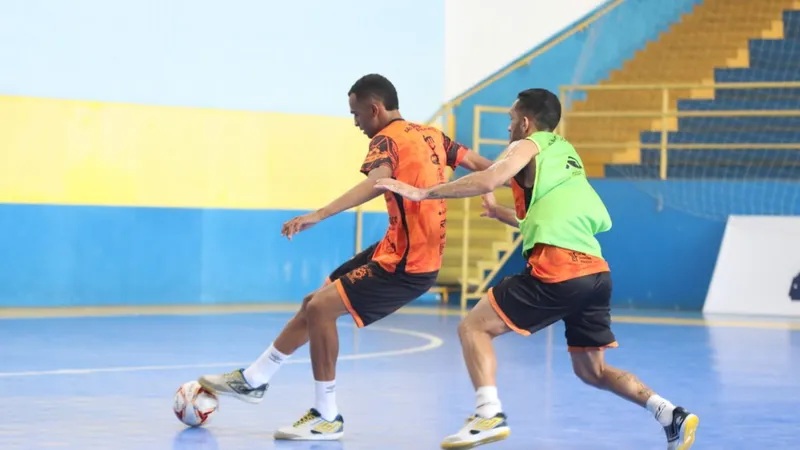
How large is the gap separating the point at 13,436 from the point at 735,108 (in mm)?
14875

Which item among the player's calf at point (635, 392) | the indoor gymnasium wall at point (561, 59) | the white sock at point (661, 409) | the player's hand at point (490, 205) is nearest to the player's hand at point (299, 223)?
the player's hand at point (490, 205)

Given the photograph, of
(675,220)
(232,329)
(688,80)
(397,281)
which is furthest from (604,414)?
(688,80)

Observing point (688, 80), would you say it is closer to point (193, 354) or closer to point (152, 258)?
point (152, 258)

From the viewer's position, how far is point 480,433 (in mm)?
6074

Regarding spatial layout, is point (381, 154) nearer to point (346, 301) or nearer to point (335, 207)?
point (335, 207)

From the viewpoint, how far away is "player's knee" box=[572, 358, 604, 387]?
6500mm

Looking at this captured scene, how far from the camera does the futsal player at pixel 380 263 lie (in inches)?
269

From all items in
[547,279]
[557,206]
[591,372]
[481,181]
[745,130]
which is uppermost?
[745,130]

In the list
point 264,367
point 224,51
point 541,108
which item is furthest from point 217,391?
point 224,51

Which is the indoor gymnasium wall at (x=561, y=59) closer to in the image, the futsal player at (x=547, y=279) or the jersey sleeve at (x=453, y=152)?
the jersey sleeve at (x=453, y=152)

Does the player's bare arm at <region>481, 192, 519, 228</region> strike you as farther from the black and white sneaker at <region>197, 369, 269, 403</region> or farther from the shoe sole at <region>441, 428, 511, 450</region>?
the black and white sneaker at <region>197, 369, 269, 403</region>

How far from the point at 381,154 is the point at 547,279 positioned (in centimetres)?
116

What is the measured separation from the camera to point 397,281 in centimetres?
691

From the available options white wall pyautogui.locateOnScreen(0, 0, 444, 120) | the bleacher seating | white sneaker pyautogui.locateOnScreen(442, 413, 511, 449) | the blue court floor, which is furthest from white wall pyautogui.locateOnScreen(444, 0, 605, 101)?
white sneaker pyautogui.locateOnScreen(442, 413, 511, 449)
